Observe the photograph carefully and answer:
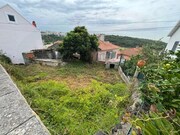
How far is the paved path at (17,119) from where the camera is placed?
4.54 feet

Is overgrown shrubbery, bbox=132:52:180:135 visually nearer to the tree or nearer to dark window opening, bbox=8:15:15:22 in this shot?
the tree

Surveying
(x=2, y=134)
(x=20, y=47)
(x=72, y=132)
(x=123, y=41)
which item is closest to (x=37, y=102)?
(x=72, y=132)

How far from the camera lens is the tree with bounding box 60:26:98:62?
1114cm

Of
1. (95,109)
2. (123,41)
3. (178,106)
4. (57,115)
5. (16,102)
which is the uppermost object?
(178,106)

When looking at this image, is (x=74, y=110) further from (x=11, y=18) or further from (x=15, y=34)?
(x=11, y=18)

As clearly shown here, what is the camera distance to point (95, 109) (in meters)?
4.11

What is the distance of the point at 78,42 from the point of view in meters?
11.2

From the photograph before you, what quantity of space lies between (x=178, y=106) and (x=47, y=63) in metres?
11.3

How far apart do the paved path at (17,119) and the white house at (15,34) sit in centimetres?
1036

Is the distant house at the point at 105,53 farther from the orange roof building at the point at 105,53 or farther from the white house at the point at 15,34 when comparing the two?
the white house at the point at 15,34

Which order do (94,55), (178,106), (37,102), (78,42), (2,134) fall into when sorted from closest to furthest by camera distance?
(178,106)
(2,134)
(37,102)
(78,42)
(94,55)

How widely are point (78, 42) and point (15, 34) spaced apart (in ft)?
18.8

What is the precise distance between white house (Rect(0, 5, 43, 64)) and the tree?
351 centimetres

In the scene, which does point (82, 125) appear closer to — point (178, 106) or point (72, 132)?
point (72, 132)
